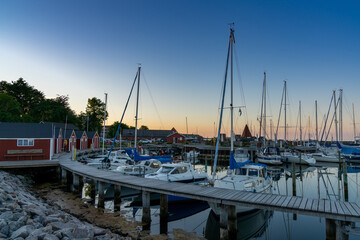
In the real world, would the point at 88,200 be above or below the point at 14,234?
below

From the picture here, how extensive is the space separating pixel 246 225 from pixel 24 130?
26053 millimetres

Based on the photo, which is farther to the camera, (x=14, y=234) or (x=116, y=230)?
(x=116, y=230)

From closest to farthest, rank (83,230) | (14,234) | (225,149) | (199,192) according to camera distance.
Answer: (14,234), (83,230), (199,192), (225,149)

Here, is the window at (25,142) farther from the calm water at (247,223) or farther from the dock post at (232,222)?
the dock post at (232,222)

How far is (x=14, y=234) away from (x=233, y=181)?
11328 millimetres

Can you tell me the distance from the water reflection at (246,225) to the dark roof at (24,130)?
22359 millimetres

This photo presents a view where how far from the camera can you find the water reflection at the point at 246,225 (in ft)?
40.5

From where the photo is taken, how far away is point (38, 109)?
70.8 meters

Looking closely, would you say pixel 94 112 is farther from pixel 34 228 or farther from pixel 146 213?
pixel 34 228

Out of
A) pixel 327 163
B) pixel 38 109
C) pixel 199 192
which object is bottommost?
pixel 327 163

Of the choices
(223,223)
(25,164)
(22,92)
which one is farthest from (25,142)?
(22,92)

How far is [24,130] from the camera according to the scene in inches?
1042

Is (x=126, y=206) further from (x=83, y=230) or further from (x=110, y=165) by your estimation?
(x=110, y=165)

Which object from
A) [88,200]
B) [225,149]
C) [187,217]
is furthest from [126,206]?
[225,149]
